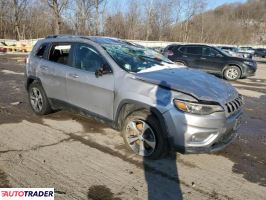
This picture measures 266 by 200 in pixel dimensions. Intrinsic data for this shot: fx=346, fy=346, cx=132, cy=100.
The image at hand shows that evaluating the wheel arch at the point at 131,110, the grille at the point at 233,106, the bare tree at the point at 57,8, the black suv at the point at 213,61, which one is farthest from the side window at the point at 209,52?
the bare tree at the point at 57,8

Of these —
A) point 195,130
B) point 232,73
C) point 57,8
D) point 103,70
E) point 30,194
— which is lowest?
point 232,73

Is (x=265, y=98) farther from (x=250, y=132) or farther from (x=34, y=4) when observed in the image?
(x=34, y=4)

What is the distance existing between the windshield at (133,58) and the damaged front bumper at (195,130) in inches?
46.1

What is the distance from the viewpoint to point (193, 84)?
480 cm

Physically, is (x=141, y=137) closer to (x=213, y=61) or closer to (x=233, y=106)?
(x=233, y=106)

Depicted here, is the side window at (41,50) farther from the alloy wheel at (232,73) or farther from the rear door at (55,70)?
the alloy wheel at (232,73)

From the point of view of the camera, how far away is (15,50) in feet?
116

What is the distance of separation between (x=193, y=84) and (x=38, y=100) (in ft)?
11.8

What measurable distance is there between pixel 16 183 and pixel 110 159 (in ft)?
4.38

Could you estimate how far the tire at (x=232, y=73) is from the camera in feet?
50.3

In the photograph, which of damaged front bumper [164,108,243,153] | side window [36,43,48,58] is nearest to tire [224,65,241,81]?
side window [36,43,48,58]

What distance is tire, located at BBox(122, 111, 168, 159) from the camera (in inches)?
185

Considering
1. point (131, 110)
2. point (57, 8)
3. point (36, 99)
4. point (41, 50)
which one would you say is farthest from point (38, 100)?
point (57, 8)

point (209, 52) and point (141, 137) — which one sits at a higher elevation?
point (209, 52)
